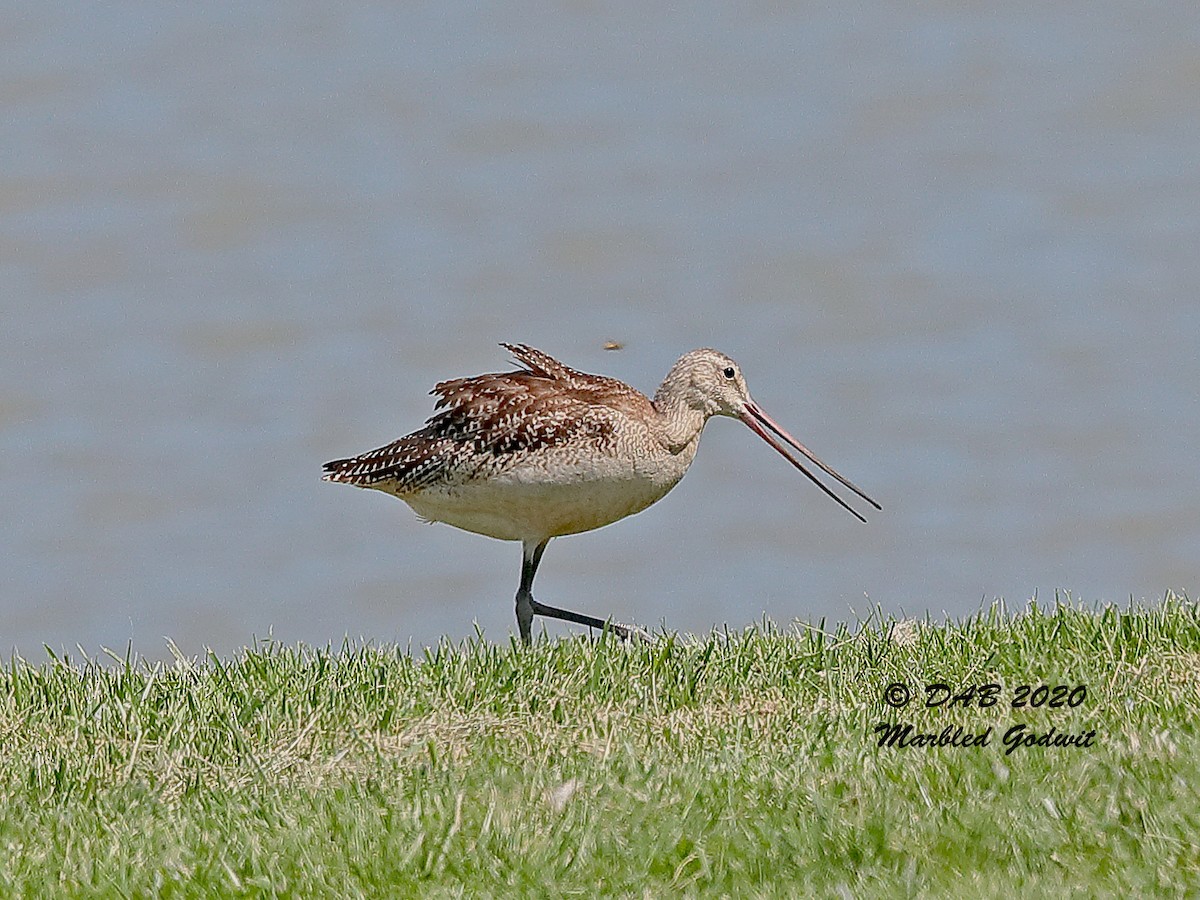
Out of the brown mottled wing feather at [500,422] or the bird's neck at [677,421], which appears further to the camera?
the bird's neck at [677,421]

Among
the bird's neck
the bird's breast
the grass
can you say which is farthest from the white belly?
the grass

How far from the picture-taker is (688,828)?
5059mm

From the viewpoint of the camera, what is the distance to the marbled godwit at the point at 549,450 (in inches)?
320

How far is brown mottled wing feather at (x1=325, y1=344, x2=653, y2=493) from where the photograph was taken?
815cm

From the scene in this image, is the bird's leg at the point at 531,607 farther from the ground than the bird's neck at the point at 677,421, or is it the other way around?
the bird's neck at the point at 677,421

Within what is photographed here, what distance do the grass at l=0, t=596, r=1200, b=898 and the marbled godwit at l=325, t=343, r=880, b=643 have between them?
4.54ft

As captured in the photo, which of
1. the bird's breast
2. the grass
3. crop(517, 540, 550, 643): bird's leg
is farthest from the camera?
crop(517, 540, 550, 643): bird's leg

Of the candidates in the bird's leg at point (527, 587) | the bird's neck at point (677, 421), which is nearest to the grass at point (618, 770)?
the bird's neck at point (677, 421)

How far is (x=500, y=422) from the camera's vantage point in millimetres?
8227

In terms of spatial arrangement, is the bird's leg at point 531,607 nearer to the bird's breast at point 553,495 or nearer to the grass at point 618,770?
the bird's breast at point 553,495

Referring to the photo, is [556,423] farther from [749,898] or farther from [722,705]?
[749,898]

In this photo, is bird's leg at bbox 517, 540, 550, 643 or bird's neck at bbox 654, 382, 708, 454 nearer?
bird's neck at bbox 654, 382, 708, 454

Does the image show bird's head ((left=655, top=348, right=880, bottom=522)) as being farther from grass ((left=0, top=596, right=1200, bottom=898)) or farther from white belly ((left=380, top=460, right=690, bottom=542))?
grass ((left=0, top=596, right=1200, bottom=898))

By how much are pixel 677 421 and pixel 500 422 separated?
77 centimetres
